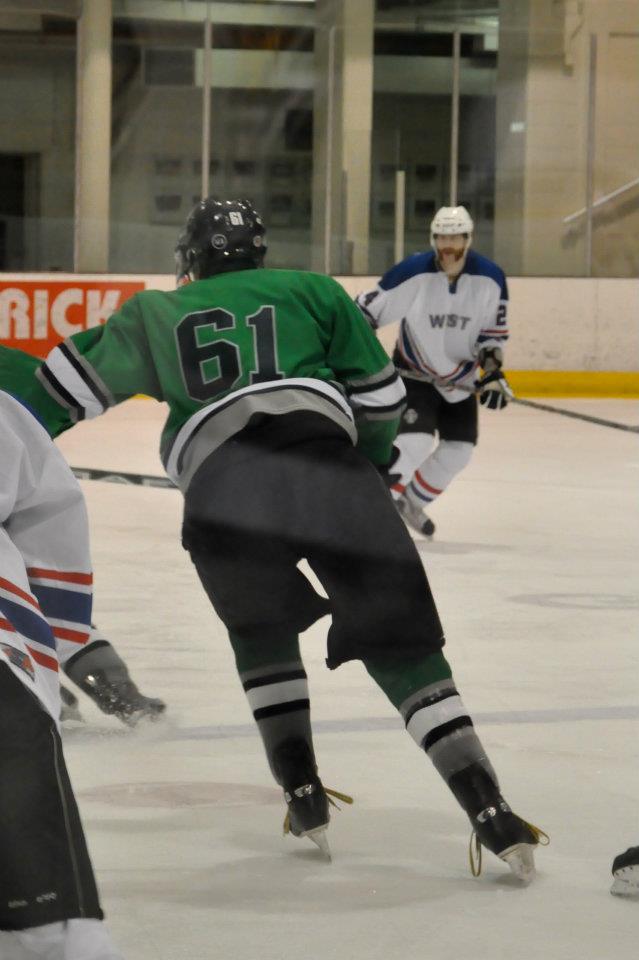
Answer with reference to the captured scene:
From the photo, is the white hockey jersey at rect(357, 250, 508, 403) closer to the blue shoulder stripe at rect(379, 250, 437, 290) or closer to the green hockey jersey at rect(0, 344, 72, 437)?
the blue shoulder stripe at rect(379, 250, 437, 290)

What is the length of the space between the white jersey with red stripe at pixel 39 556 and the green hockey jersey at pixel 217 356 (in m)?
0.49

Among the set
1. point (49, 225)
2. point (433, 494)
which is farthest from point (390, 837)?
point (49, 225)

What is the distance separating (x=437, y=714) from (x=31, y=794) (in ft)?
2.42

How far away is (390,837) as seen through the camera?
1996 millimetres

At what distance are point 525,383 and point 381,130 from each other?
157 centimetres

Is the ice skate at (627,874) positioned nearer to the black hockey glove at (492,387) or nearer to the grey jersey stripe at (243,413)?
the grey jersey stripe at (243,413)

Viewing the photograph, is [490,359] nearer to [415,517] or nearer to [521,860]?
[415,517]

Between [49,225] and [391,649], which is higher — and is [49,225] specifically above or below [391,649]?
above

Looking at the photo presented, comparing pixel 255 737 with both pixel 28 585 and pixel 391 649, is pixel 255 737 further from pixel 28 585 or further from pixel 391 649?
pixel 28 585

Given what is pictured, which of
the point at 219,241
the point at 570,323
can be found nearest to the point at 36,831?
the point at 219,241

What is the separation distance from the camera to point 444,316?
16.0 feet

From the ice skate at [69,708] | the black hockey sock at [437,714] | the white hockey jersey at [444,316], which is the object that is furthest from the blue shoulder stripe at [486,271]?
the black hockey sock at [437,714]

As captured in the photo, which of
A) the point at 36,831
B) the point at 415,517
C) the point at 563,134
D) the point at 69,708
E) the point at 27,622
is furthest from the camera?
the point at 563,134

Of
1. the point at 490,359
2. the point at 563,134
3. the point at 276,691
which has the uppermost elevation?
the point at 563,134
